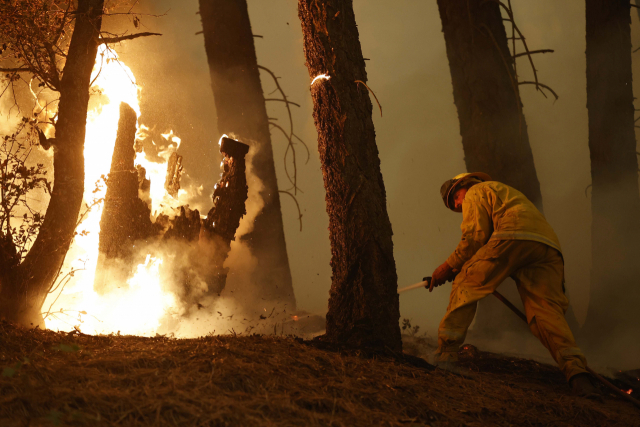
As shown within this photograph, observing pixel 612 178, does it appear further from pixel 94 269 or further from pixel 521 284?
pixel 94 269

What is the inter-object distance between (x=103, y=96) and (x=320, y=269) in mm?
5774

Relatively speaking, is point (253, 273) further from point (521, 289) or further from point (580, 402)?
point (580, 402)

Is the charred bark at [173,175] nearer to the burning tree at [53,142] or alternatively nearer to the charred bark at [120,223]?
the charred bark at [120,223]

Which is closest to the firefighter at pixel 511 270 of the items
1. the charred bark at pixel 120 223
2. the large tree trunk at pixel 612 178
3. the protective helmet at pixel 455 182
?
the protective helmet at pixel 455 182

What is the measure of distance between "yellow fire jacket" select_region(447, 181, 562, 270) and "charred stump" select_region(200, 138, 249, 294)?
10.0 feet

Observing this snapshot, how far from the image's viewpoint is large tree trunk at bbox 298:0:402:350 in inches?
127

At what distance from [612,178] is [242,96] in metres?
5.65

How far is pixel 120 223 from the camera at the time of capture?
518 centimetres

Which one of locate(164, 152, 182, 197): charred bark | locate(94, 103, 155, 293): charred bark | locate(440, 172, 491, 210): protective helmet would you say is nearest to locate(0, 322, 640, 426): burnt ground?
locate(440, 172, 491, 210): protective helmet

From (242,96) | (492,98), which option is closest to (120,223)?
(242,96)

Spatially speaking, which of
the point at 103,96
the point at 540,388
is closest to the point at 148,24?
the point at 103,96

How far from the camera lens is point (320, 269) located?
31.0ft

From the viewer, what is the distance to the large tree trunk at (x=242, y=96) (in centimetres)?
640

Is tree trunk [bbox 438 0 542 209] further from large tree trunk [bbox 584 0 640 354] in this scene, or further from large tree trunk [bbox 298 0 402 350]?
large tree trunk [bbox 298 0 402 350]
